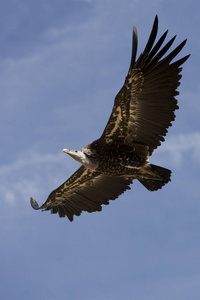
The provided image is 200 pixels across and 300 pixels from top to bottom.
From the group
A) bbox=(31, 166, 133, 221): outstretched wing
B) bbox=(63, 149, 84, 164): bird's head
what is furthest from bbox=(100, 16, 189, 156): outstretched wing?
bbox=(31, 166, 133, 221): outstretched wing

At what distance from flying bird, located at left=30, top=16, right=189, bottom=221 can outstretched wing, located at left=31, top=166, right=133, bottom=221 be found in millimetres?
27

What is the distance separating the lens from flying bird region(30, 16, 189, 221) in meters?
13.5

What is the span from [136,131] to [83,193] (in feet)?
9.84

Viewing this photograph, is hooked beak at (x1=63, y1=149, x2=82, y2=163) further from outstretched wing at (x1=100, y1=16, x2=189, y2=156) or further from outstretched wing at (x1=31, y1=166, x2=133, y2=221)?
outstretched wing at (x1=31, y1=166, x2=133, y2=221)

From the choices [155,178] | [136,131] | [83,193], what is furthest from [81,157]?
[83,193]

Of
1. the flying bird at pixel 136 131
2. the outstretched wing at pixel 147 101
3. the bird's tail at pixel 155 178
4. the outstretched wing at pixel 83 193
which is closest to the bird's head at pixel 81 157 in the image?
the flying bird at pixel 136 131

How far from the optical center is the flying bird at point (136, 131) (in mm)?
13492

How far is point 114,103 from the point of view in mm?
13922

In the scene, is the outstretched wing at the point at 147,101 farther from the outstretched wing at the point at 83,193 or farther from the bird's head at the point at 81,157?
the outstretched wing at the point at 83,193

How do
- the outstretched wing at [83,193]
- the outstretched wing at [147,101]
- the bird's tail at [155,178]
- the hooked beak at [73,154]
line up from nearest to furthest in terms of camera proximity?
the outstretched wing at [147,101] < the hooked beak at [73,154] < the bird's tail at [155,178] < the outstretched wing at [83,193]

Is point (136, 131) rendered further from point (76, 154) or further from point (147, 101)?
point (76, 154)

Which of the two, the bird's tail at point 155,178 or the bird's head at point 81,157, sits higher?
the bird's head at point 81,157

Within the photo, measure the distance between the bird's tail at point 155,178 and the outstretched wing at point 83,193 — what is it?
Result: 0.75 m

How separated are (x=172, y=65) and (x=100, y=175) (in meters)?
3.99
